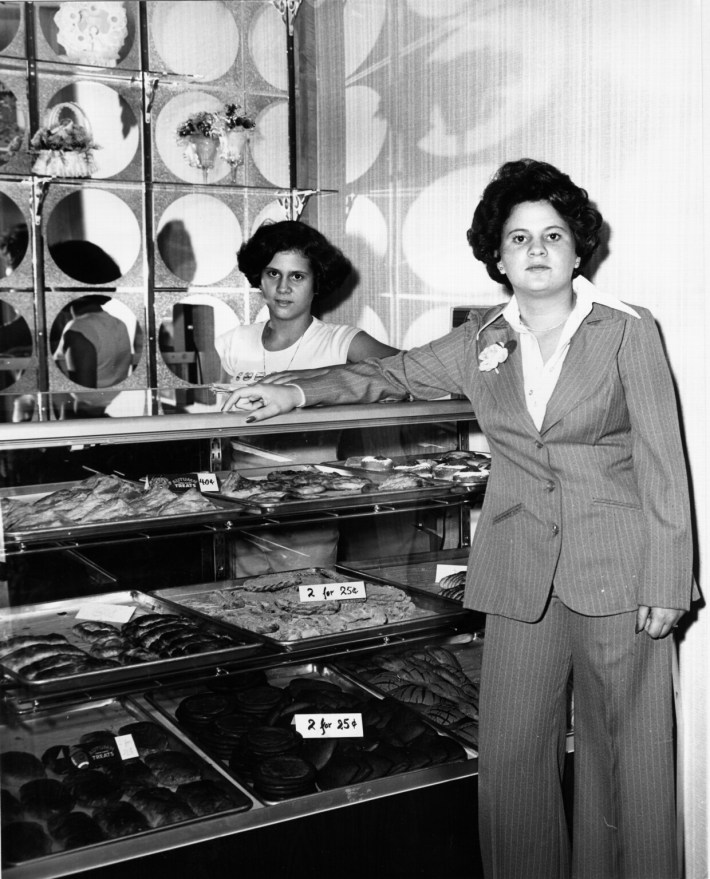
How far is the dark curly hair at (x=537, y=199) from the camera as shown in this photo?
2.47 metres

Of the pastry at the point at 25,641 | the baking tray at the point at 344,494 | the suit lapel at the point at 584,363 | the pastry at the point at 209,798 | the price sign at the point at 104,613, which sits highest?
the suit lapel at the point at 584,363

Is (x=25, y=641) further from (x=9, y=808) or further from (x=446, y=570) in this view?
(x=446, y=570)

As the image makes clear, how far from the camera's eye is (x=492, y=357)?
2.51m

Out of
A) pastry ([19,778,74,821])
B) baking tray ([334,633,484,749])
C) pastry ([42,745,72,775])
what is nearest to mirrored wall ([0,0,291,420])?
baking tray ([334,633,484,749])

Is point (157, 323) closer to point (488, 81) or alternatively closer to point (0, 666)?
point (488, 81)

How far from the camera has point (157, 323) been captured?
509 centimetres

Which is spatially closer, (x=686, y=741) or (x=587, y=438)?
(x=587, y=438)

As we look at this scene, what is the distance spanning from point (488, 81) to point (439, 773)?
8.13 ft

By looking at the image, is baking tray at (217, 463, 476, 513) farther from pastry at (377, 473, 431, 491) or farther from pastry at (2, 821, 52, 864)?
pastry at (2, 821, 52, 864)

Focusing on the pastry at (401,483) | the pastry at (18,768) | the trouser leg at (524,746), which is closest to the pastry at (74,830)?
the pastry at (18,768)

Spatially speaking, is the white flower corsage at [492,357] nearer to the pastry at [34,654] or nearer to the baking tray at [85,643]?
the baking tray at [85,643]

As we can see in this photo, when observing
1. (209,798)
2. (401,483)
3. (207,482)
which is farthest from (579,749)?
(207,482)

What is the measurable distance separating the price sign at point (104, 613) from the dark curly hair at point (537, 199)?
Result: 1.41 meters

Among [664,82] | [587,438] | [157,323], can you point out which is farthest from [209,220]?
[587,438]
